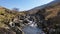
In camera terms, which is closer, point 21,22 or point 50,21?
point 50,21

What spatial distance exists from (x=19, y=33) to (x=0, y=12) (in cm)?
2157

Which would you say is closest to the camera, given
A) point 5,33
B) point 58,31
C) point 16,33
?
point 5,33

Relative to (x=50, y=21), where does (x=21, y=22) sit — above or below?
below

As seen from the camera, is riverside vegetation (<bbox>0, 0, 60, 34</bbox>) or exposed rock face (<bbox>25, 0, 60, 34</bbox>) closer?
riverside vegetation (<bbox>0, 0, 60, 34</bbox>)

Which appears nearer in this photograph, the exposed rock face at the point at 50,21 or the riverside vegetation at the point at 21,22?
the riverside vegetation at the point at 21,22

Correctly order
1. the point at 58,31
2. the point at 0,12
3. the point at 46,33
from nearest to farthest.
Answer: the point at 58,31, the point at 46,33, the point at 0,12

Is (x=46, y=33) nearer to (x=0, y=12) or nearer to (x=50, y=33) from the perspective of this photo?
(x=50, y=33)

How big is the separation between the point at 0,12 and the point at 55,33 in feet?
66.9

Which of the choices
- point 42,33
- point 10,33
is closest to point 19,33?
point 10,33

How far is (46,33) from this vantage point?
3061 cm

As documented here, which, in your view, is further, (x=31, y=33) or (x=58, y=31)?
(x=31, y=33)

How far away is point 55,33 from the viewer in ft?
89.6

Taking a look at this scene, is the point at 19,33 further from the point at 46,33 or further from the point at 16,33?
the point at 46,33

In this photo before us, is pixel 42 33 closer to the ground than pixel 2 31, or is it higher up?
closer to the ground
